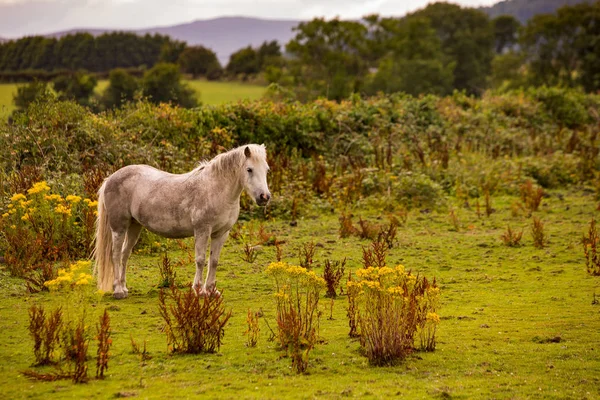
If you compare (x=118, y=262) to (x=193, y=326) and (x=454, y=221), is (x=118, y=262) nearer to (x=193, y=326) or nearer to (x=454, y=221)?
(x=193, y=326)

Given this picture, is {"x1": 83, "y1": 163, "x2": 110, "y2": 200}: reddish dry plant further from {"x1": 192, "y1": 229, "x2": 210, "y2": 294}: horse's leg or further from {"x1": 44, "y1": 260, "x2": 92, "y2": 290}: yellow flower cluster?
{"x1": 44, "y1": 260, "x2": 92, "y2": 290}: yellow flower cluster

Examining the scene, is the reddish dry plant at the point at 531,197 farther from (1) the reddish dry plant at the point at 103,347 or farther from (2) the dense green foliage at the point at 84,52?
(2) the dense green foliage at the point at 84,52

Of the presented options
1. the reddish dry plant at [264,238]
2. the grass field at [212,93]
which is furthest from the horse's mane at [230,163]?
the grass field at [212,93]

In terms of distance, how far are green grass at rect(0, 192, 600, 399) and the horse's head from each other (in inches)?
49.4

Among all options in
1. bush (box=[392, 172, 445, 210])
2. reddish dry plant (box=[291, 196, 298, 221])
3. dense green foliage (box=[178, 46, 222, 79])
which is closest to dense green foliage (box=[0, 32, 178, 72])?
dense green foliage (box=[178, 46, 222, 79])

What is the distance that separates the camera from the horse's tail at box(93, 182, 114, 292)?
313 inches

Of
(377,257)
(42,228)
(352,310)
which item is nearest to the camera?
(352,310)

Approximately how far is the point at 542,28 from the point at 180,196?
5339 centimetres

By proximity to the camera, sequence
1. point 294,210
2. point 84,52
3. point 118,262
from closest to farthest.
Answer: point 118,262 → point 294,210 → point 84,52

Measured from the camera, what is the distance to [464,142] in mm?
20016

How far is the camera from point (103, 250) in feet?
26.3

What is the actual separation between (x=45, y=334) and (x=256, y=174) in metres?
2.80

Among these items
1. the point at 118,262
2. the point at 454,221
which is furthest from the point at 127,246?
the point at 454,221

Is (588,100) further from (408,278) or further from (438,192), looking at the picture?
(408,278)
